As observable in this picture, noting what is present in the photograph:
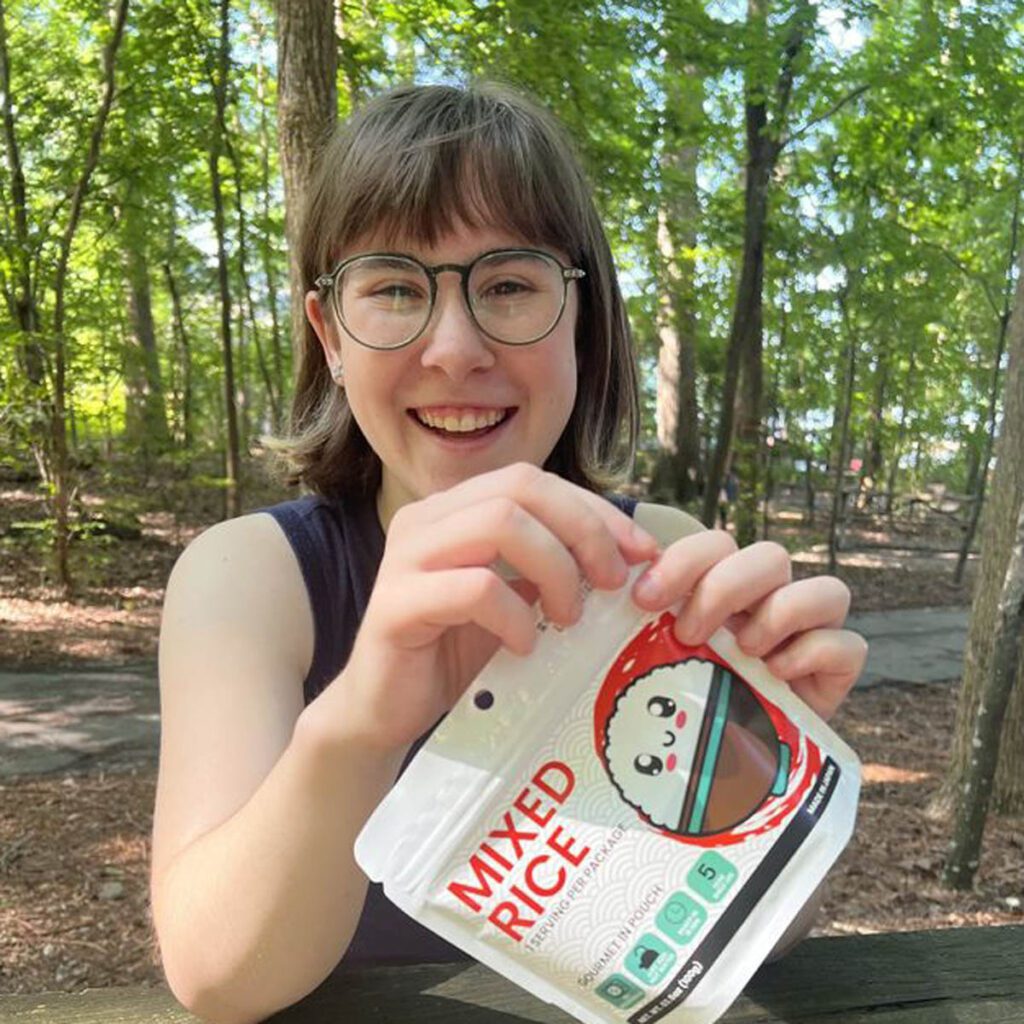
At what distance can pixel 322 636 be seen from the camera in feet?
3.98

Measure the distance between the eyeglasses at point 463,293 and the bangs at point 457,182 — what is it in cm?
5

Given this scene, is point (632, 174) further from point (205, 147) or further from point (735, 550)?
point (735, 550)

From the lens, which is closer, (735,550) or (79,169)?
(735,550)

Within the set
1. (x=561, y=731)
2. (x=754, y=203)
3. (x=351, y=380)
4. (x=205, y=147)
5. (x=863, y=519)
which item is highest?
(x=205, y=147)

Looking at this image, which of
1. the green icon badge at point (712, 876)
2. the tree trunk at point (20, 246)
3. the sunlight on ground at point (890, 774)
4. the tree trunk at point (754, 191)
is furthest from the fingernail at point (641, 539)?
the tree trunk at point (20, 246)

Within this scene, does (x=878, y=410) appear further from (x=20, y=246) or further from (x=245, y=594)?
(x=245, y=594)

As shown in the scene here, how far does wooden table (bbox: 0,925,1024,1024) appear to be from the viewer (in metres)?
0.89

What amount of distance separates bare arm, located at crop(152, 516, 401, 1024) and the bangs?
1.70ft

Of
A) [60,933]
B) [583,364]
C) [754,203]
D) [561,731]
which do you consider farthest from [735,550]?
[754,203]

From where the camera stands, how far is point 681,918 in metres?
0.64

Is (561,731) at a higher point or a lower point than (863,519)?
higher

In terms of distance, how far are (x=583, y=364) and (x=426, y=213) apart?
0.40 m

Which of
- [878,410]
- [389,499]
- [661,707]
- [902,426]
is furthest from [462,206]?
[902,426]

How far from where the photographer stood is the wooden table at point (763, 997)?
0.89m
